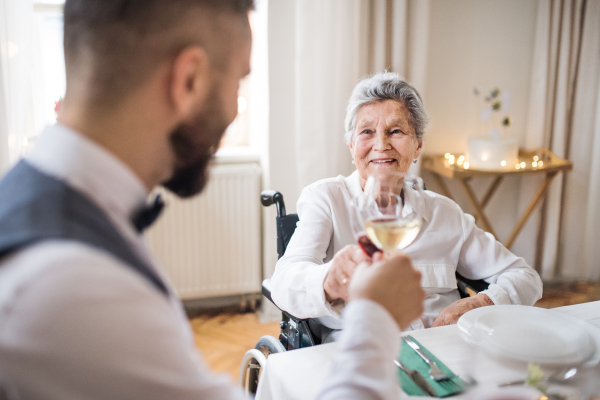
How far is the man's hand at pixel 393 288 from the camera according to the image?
74 centimetres

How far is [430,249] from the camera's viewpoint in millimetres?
1667

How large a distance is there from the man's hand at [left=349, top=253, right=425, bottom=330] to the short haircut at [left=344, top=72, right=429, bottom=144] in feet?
3.51

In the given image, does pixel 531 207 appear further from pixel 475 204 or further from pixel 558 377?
pixel 558 377

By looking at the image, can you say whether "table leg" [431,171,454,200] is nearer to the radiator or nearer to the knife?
the radiator

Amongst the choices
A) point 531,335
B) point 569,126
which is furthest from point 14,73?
point 569,126

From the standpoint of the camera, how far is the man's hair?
25.5 inches

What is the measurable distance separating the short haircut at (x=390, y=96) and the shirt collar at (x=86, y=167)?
124 centimetres

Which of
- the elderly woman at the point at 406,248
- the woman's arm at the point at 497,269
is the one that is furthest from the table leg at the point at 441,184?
the woman's arm at the point at 497,269

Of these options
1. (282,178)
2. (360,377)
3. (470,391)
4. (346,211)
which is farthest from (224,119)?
(282,178)

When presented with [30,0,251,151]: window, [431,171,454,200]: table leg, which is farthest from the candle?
[30,0,251,151]: window

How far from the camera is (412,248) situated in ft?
5.42

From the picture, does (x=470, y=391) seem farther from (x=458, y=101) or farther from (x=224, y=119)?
(x=458, y=101)

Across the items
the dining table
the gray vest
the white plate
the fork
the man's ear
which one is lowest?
the dining table

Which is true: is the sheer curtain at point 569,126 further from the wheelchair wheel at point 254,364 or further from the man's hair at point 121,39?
the man's hair at point 121,39
